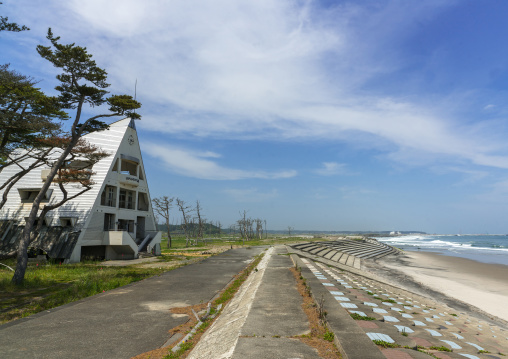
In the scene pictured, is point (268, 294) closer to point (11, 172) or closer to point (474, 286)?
point (474, 286)

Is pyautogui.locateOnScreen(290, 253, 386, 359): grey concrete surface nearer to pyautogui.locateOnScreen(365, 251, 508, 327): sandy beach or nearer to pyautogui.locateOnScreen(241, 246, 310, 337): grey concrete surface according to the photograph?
pyautogui.locateOnScreen(241, 246, 310, 337): grey concrete surface

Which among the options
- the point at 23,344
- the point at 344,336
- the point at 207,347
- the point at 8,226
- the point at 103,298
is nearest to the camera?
the point at 344,336

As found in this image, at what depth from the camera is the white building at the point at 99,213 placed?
71.5 ft

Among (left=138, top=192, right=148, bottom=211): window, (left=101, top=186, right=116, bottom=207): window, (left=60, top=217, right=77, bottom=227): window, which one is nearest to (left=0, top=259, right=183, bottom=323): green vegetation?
(left=60, top=217, right=77, bottom=227): window

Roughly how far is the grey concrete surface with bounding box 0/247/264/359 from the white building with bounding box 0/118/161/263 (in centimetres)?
1353

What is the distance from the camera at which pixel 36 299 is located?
32.6ft

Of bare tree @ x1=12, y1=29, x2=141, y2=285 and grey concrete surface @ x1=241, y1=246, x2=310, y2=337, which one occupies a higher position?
bare tree @ x1=12, y1=29, x2=141, y2=285

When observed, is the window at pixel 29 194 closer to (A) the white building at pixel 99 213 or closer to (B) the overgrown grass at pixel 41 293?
(A) the white building at pixel 99 213

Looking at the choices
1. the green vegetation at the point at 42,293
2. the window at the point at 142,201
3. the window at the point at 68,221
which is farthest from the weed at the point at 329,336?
the window at the point at 142,201

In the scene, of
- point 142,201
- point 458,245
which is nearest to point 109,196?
point 142,201

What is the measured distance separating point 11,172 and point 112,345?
28.4 meters

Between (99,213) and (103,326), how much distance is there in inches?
739

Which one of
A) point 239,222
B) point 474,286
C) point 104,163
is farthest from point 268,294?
point 239,222

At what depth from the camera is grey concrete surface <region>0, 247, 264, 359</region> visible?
525cm
